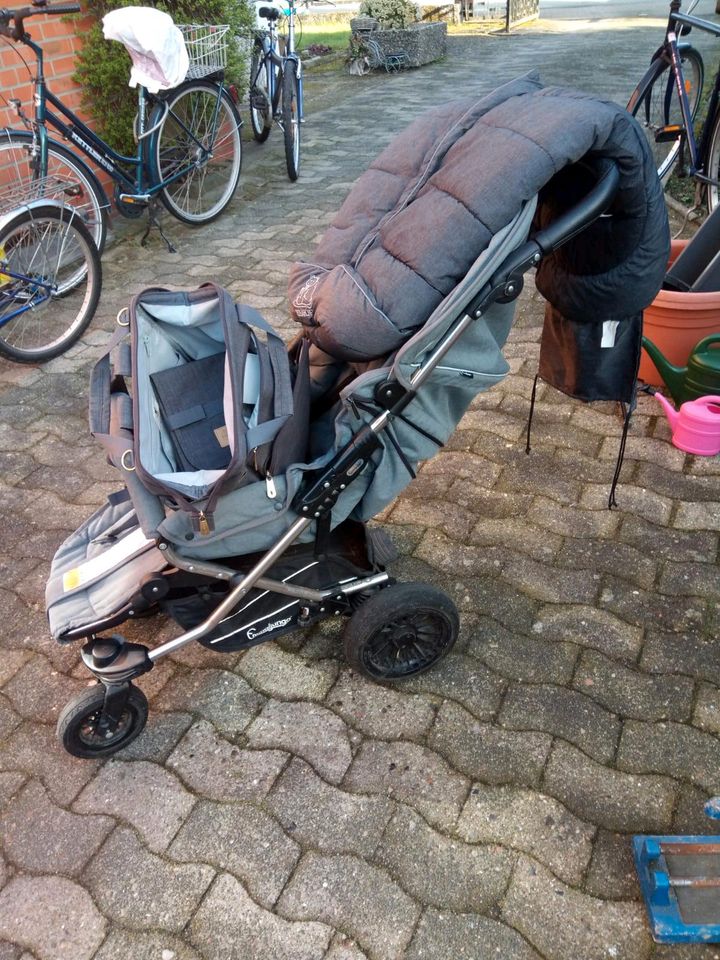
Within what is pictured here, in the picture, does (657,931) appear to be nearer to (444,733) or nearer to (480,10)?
(444,733)

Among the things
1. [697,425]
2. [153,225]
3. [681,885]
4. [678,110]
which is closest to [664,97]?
[678,110]

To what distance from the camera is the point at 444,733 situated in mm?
2305

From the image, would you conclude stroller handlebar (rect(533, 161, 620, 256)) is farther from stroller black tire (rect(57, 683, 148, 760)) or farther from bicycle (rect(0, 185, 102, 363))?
bicycle (rect(0, 185, 102, 363))

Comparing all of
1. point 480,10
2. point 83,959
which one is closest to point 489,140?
point 83,959

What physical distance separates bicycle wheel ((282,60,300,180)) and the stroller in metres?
4.58

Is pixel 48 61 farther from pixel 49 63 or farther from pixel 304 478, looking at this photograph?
pixel 304 478

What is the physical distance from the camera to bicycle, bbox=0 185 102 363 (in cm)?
396


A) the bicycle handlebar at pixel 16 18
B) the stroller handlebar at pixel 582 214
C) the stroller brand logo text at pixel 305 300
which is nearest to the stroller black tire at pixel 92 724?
the stroller brand logo text at pixel 305 300

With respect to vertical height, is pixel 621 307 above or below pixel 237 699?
above

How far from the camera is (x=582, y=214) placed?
6.17 ft

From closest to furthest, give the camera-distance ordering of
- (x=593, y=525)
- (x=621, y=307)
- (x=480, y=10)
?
1. (x=621, y=307)
2. (x=593, y=525)
3. (x=480, y=10)

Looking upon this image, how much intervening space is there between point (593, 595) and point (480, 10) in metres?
14.8

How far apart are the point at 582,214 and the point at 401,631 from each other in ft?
4.14

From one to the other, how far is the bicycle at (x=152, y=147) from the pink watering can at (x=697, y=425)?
3246mm
